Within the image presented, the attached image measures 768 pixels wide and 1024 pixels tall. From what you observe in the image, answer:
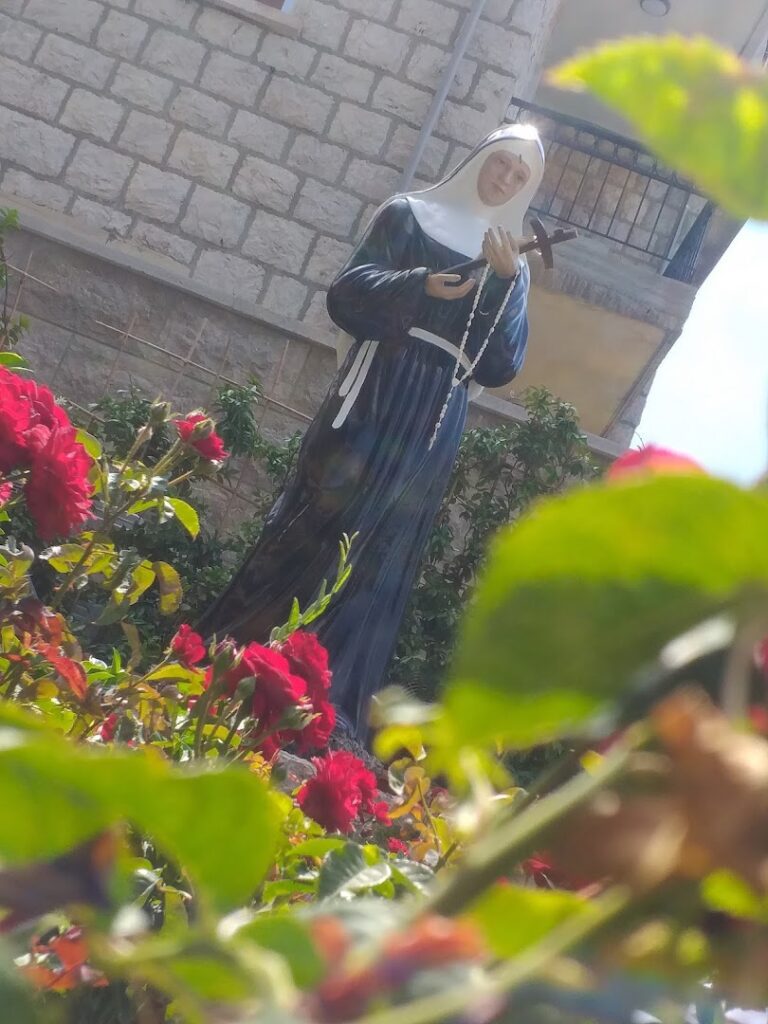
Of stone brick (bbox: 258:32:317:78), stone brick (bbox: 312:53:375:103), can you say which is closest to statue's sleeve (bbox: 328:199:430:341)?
stone brick (bbox: 312:53:375:103)

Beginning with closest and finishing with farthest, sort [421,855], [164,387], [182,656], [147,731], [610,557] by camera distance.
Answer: [610,557] → [421,855] → [147,731] → [182,656] → [164,387]

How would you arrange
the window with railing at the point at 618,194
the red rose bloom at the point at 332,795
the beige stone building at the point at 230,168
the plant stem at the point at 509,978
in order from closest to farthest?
the plant stem at the point at 509,978
the red rose bloom at the point at 332,795
the beige stone building at the point at 230,168
the window with railing at the point at 618,194

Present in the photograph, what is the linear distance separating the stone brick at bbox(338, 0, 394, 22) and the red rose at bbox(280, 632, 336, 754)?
5.32 meters

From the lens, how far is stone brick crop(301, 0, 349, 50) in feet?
18.5

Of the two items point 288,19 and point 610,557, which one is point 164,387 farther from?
point 610,557

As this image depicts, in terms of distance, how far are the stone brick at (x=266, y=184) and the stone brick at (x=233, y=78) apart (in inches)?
12.3

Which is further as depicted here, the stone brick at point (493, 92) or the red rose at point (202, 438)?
the stone brick at point (493, 92)

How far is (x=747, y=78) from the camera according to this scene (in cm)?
16

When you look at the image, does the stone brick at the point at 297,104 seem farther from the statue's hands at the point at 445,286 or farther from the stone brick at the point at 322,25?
the statue's hands at the point at 445,286

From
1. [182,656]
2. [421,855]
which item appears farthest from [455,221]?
[421,855]

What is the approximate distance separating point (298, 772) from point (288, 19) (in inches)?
182

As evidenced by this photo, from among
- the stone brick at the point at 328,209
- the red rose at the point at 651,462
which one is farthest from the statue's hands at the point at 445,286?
the stone brick at the point at 328,209

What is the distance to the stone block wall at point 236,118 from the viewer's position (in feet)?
17.8

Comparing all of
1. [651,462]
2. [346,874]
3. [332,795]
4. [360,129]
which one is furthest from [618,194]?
[651,462]
